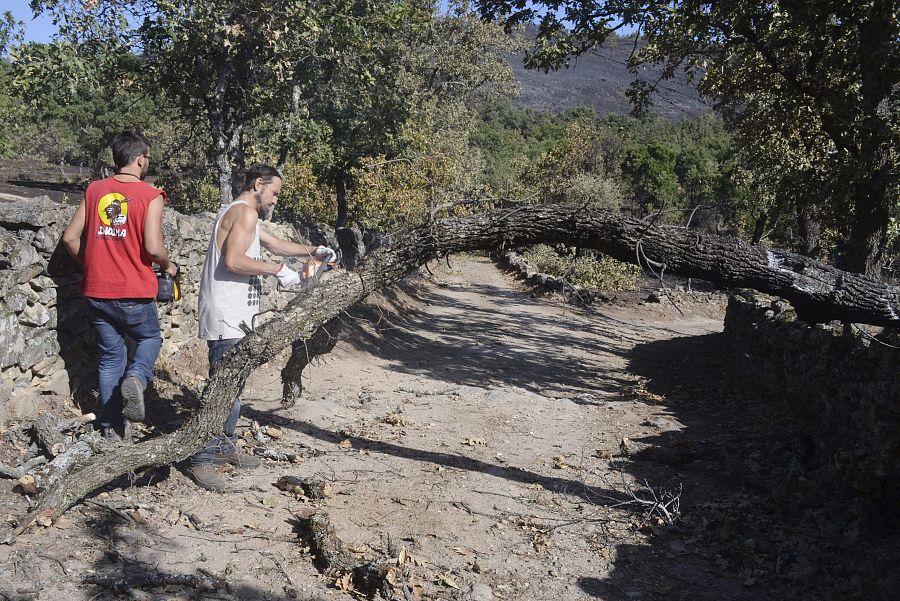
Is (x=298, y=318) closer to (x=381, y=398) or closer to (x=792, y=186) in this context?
(x=381, y=398)

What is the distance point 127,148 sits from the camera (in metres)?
4.29

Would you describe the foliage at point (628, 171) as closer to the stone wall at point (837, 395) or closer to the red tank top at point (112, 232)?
the stone wall at point (837, 395)

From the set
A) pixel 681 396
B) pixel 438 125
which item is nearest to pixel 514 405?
pixel 681 396

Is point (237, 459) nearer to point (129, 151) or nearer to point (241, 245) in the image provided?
point (241, 245)

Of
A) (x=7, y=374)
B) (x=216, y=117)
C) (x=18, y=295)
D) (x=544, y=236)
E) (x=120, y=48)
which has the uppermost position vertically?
(x=120, y=48)

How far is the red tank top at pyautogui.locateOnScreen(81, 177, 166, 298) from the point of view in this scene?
4.25m

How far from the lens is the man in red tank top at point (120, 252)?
14.0ft

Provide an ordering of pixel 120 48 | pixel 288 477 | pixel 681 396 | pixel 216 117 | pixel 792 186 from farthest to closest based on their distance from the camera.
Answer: pixel 216 117 < pixel 120 48 < pixel 792 186 < pixel 681 396 < pixel 288 477

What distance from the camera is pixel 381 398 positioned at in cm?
766

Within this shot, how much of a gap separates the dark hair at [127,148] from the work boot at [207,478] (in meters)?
1.90

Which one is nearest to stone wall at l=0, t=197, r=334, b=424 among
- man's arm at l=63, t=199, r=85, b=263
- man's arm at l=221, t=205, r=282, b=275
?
man's arm at l=63, t=199, r=85, b=263

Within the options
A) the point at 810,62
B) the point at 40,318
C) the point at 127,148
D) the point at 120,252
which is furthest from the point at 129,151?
the point at 810,62

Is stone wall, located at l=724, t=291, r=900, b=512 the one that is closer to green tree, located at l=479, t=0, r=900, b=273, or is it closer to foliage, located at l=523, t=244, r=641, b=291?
green tree, located at l=479, t=0, r=900, b=273

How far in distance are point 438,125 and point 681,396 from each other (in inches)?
709
